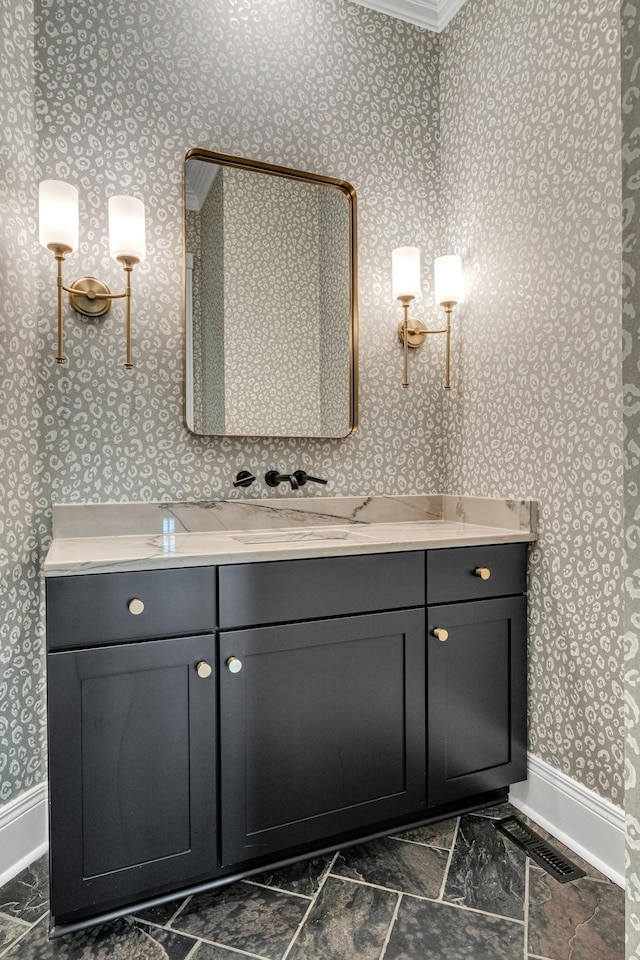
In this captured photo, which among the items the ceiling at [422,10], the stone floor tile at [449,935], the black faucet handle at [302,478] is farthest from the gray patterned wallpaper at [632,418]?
the ceiling at [422,10]

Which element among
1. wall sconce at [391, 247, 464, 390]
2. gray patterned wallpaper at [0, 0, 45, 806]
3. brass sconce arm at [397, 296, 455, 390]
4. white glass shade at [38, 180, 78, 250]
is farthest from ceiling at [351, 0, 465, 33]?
white glass shade at [38, 180, 78, 250]

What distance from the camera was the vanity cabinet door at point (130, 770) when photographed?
1303mm

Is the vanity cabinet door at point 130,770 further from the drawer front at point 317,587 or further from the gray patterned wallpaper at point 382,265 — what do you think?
the gray patterned wallpaper at point 382,265

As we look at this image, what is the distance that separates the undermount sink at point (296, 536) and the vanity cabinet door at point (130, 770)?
16.6 inches

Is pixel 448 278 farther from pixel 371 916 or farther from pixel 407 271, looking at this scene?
pixel 371 916

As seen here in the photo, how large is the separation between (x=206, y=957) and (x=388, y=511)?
1468 mm

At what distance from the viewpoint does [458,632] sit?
1.76 meters

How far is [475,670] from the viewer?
1.80m

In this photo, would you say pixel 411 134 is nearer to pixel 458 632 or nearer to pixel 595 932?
pixel 458 632

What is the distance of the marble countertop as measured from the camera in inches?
56.2

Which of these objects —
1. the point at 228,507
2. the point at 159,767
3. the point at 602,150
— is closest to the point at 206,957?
the point at 159,767

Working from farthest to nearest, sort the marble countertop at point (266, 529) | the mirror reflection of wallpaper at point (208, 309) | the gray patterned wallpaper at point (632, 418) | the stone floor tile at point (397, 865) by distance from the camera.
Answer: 1. the mirror reflection of wallpaper at point (208, 309)
2. the stone floor tile at point (397, 865)
3. the marble countertop at point (266, 529)
4. the gray patterned wallpaper at point (632, 418)

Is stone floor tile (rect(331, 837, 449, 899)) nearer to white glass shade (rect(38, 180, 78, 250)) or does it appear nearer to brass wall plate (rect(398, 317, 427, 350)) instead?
brass wall plate (rect(398, 317, 427, 350))

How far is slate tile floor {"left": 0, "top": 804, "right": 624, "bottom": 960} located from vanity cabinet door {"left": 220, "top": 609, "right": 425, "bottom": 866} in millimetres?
120
